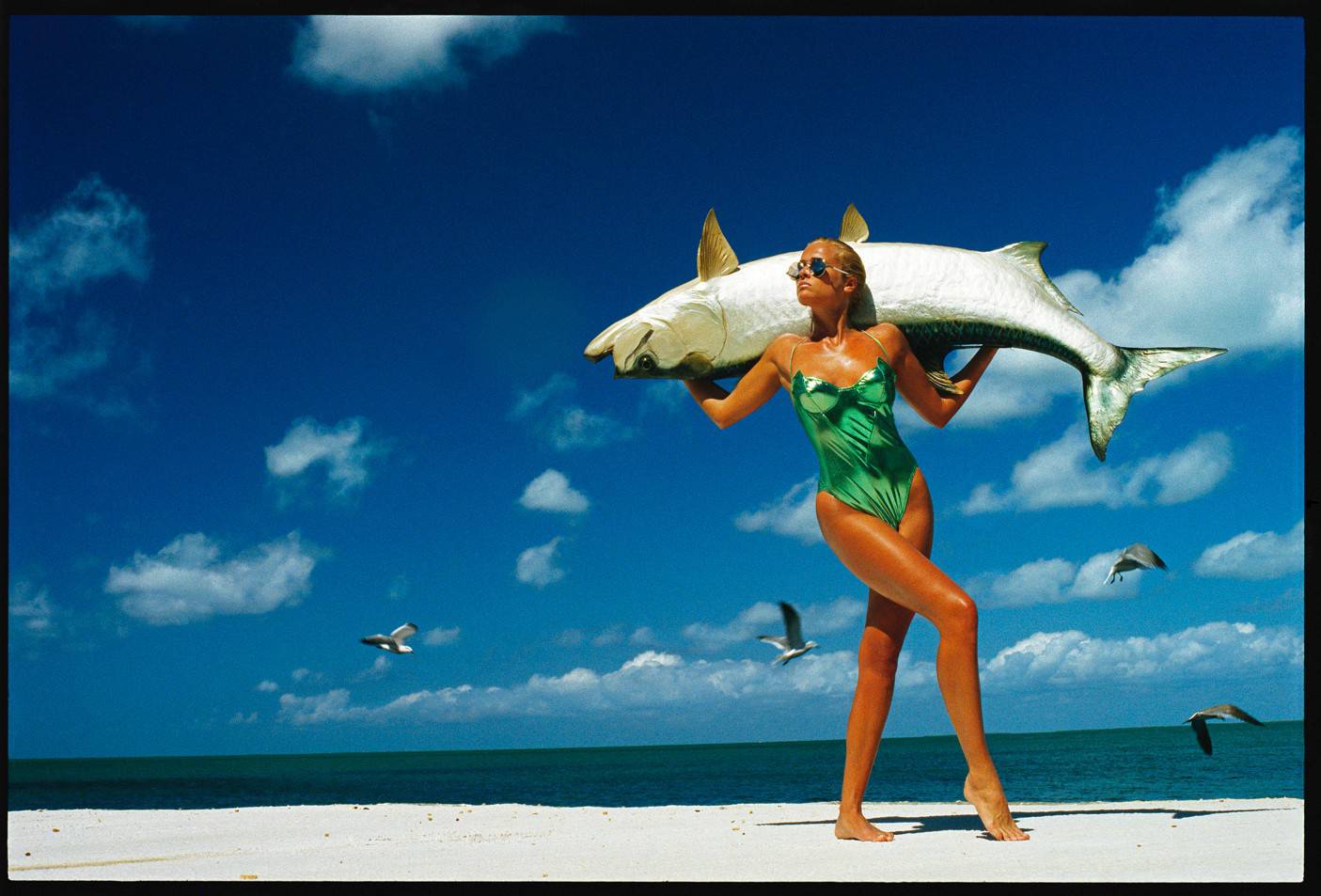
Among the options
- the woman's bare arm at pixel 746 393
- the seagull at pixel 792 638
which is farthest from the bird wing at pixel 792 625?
the woman's bare arm at pixel 746 393

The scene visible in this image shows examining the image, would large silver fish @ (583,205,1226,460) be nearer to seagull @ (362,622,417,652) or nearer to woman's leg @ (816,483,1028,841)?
woman's leg @ (816,483,1028,841)

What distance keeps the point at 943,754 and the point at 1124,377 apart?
47.8m

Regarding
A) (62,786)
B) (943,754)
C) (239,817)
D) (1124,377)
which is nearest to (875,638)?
(1124,377)

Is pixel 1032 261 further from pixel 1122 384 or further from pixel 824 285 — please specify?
pixel 824 285

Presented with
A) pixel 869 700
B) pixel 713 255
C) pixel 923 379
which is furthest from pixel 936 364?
pixel 869 700

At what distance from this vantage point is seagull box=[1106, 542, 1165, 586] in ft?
25.7

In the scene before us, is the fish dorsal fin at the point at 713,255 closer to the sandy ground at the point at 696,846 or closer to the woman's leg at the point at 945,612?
the woman's leg at the point at 945,612

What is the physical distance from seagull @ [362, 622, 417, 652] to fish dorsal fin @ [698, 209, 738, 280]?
4.31 meters

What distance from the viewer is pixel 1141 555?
7.92 m

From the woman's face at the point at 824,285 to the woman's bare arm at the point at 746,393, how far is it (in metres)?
0.30

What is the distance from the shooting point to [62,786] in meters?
40.0

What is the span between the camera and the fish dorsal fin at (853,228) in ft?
22.4

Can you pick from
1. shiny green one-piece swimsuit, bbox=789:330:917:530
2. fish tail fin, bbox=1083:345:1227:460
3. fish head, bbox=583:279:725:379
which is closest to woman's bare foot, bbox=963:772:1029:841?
shiny green one-piece swimsuit, bbox=789:330:917:530
